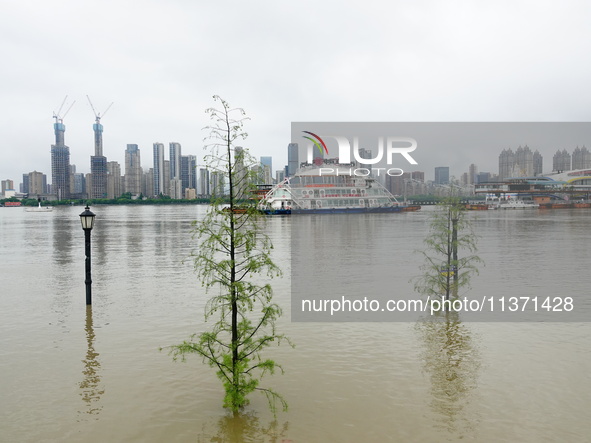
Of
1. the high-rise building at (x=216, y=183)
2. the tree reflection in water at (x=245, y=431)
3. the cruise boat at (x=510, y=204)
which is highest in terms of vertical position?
the high-rise building at (x=216, y=183)

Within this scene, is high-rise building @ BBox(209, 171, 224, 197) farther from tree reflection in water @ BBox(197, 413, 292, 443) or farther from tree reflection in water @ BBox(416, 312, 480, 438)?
tree reflection in water @ BBox(416, 312, 480, 438)

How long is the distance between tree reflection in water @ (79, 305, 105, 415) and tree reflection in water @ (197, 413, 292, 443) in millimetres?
2329

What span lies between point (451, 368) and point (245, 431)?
5099 mm

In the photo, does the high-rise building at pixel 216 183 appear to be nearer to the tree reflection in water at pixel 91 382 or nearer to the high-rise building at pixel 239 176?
the high-rise building at pixel 239 176

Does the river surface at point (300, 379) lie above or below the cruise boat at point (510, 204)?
below

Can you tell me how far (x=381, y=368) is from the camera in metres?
11.6

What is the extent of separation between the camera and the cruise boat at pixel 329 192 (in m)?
111

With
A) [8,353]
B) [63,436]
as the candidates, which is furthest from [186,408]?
[8,353]

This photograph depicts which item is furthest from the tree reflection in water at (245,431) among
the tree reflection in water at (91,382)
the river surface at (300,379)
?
the tree reflection in water at (91,382)


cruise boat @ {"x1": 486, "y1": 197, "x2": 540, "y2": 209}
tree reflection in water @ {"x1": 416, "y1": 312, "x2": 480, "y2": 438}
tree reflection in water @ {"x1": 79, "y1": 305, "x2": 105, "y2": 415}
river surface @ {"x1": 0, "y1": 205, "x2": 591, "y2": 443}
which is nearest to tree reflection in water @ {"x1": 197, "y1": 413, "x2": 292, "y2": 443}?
river surface @ {"x1": 0, "y1": 205, "x2": 591, "y2": 443}

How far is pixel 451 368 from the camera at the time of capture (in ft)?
37.8

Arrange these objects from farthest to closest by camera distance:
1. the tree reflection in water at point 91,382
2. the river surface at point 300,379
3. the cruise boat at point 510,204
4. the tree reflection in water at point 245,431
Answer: the cruise boat at point 510,204
the tree reflection in water at point 91,382
the river surface at point 300,379
the tree reflection in water at point 245,431

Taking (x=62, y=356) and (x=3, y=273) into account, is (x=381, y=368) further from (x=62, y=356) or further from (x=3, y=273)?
(x=3, y=273)

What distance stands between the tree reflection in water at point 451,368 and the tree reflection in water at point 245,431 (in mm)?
2716
